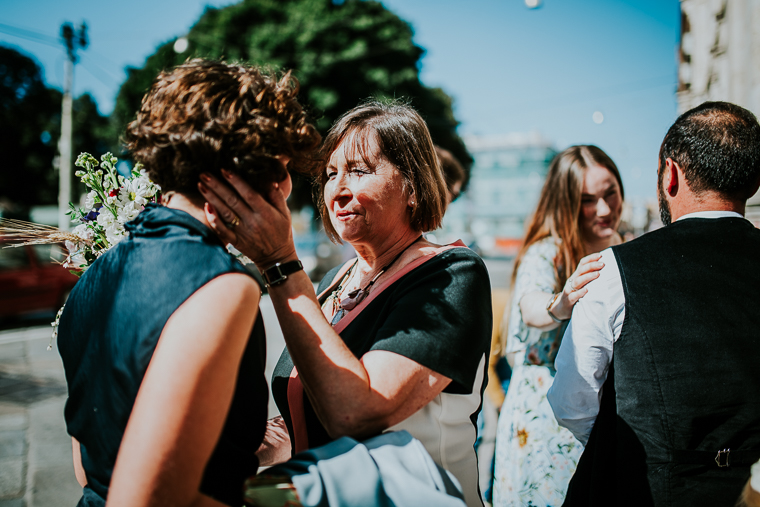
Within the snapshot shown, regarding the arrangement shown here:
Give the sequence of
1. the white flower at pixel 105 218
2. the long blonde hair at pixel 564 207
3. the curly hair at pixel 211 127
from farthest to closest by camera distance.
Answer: the long blonde hair at pixel 564 207 → the white flower at pixel 105 218 → the curly hair at pixel 211 127

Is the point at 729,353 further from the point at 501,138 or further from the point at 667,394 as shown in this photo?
the point at 501,138

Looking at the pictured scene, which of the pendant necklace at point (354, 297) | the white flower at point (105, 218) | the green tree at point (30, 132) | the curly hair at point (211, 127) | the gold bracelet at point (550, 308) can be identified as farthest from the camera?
the green tree at point (30, 132)

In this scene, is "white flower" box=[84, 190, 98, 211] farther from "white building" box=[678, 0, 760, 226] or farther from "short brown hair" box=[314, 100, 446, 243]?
"white building" box=[678, 0, 760, 226]

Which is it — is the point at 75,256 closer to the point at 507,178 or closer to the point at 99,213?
the point at 99,213

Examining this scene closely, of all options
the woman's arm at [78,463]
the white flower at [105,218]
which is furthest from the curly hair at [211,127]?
the woman's arm at [78,463]

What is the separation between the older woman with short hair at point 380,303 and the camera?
1194 millimetres

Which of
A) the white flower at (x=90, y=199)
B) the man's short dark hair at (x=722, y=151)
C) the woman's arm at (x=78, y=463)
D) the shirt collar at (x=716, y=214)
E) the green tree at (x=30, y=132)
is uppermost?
the green tree at (x=30, y=132)

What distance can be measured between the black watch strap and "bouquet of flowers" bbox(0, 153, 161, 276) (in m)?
0.58

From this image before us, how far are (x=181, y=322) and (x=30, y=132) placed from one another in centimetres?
3247

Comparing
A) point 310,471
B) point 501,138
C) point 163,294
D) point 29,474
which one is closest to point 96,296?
point 163,294

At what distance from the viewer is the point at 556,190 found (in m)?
2.76

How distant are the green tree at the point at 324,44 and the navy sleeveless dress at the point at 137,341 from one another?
15.9 meters

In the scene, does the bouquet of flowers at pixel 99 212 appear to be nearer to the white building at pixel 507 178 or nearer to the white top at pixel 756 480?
the white top at pixel 756 480

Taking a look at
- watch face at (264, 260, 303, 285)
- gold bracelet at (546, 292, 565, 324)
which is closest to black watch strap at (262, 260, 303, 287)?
watch face at (264, 260, 303, 285)
